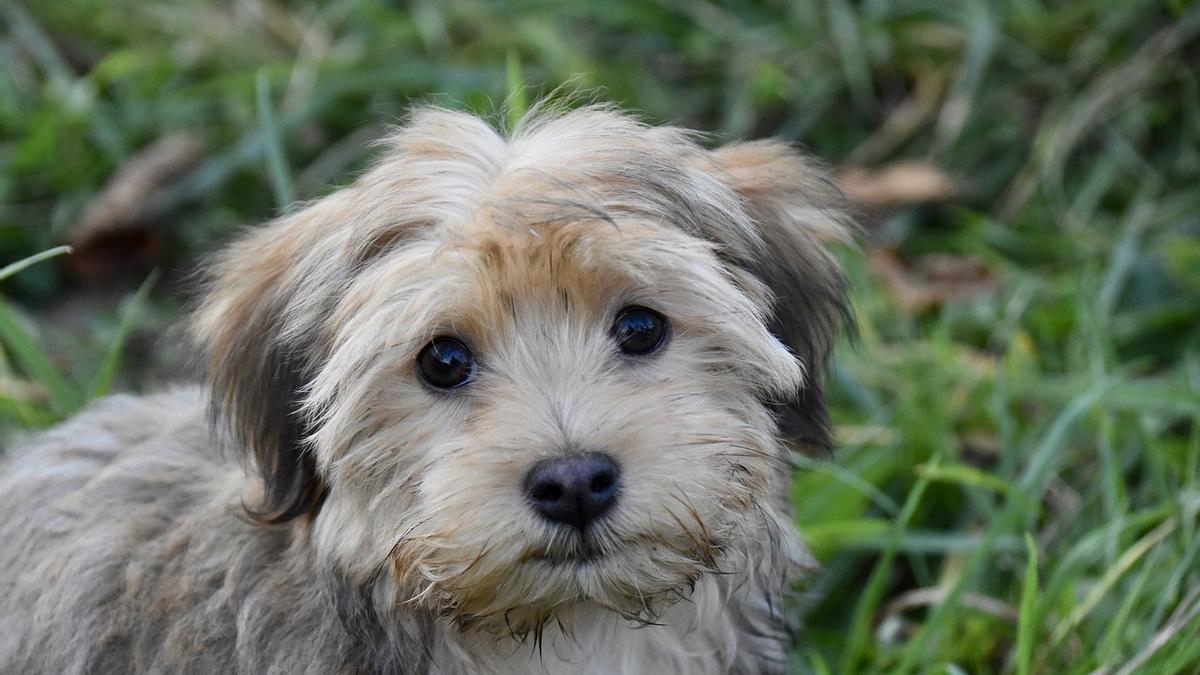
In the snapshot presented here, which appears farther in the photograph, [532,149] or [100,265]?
[100,265]

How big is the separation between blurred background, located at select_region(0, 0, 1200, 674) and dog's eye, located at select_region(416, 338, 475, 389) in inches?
55.1

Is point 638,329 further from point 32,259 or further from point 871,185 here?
point 871,185

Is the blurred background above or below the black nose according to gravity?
below

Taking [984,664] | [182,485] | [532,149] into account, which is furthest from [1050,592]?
[182,485]

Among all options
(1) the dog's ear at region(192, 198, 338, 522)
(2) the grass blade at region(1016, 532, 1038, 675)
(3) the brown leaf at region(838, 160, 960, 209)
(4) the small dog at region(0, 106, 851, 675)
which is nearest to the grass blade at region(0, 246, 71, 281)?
(4) the small dog at region(0, 106, 851, 675)

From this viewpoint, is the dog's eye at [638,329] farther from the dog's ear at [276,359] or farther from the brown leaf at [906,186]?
the brown leaf at [906,186]

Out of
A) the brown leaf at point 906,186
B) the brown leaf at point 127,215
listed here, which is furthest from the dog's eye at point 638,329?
the brown leaf at point 127,215

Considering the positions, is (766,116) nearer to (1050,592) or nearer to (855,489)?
(855,489)

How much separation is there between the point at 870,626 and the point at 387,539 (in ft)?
5.99

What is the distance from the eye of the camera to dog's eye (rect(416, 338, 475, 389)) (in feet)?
8.24

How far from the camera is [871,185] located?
217 inches

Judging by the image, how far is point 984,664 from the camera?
362 centimetres

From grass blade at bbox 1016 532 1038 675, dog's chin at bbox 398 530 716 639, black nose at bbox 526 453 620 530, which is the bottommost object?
grass blade at bbox 1016 532 1038 675

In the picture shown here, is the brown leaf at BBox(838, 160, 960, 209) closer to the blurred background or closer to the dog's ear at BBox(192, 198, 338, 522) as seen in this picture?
the blurred background
